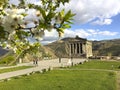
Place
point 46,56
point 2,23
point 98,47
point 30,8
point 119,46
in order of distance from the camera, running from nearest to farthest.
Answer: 1. point 2,23
2. point 30,8
3. point 46,56
4. point 119,46
5. point 98,47

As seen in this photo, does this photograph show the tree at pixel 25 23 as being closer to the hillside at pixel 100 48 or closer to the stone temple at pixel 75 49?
the stone temple at pixel 75 49

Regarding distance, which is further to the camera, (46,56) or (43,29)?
(46,56)

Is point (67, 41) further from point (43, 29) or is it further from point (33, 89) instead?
point (43, 29)

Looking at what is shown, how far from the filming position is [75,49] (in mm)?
98312

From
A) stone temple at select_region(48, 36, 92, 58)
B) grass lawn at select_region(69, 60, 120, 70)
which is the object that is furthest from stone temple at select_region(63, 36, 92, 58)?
grass lawn at select_region(69, 60, 120, 70)

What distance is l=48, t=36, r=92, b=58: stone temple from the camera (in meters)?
96.2

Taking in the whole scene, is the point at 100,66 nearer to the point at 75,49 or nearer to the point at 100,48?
the point at 75,49

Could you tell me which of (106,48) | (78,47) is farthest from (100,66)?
(106,48)

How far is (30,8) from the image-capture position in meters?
5.87

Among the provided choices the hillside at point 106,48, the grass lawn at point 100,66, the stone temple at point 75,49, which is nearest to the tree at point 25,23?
the grass lawn at point 100,66

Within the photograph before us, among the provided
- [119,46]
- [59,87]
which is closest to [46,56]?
[59,87]

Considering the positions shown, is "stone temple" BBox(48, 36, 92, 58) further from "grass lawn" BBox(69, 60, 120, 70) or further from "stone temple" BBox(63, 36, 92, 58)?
"grass lawn" BBox(69, 60, 120, 70)

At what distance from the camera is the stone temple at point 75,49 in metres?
96.2

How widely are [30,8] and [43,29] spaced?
1314 mm
